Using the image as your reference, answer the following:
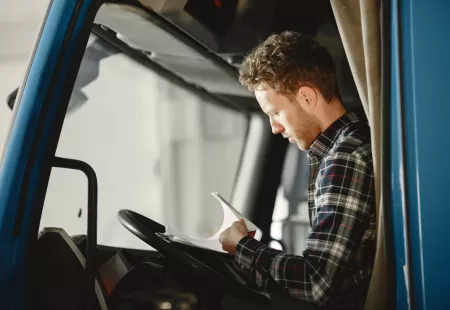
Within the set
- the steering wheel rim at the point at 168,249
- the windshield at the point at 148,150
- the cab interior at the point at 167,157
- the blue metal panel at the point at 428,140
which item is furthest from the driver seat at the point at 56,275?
the windshield at the point at 148,150

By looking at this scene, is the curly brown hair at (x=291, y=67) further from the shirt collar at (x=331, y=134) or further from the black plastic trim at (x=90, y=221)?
the black plastic trim at (x=90, y=221)

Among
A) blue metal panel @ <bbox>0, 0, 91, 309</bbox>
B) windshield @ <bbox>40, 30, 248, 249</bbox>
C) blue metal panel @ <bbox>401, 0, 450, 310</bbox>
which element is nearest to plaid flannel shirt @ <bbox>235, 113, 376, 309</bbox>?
blue metal panel @ <bbox>401, 0, 450, 310</bbox>

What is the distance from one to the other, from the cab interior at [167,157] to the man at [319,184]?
205 millimetres

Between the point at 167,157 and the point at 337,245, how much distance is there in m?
1.82

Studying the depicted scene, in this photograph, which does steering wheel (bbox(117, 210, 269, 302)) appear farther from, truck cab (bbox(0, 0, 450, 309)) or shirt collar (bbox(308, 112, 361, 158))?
shirt collar (bbox(308, 112, 361, 158))

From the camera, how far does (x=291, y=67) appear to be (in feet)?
4.11

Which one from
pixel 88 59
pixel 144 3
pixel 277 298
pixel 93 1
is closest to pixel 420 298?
pixel 277 298

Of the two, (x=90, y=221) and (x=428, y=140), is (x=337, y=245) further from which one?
(x=90, y=221)

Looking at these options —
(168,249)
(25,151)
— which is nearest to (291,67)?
(168,249)

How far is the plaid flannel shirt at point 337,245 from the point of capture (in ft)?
3.18

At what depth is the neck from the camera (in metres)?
1.20

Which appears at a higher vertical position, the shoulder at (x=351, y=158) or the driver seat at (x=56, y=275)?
the shoulder at (x=351, y=158)

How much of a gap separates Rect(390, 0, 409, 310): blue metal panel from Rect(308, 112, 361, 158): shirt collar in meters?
0.33

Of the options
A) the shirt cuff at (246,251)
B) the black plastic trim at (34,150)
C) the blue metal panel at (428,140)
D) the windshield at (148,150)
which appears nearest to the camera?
the blue metal panel at (428,140)
